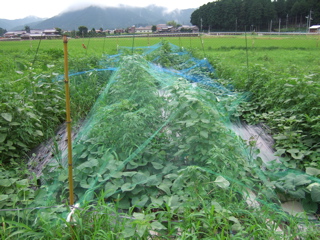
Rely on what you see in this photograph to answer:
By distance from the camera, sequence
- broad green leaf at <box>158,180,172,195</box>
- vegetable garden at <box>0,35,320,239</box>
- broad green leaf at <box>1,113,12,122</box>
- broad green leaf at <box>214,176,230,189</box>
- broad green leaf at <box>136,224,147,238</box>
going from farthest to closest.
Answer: broad green leaf at <box>1,113,12,122</box> < broad green leaf at <box>158,180,172,195</box> < broad green leaf at <box>214,176,230,189</box> < vegetable garden at <box>0,35,320,239</box> < broad green leaf at <box>136,224,147,238</box>

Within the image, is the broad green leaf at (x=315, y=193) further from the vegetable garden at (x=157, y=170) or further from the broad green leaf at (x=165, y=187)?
the broad green leaf at (x=165, y=187)

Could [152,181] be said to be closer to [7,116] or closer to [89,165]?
[89,165]

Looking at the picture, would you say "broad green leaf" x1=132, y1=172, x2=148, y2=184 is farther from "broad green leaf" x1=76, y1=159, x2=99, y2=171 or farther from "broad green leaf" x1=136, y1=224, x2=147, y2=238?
"broad green leaf" x1=136, y1=224, x2=147, y2=238

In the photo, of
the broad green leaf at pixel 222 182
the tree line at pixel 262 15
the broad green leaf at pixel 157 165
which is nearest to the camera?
the broad green leaf at pixel 222 182

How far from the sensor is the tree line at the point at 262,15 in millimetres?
25250

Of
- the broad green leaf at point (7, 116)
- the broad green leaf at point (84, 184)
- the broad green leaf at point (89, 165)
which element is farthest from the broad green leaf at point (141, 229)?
the broad green leaf at point (7, 116)

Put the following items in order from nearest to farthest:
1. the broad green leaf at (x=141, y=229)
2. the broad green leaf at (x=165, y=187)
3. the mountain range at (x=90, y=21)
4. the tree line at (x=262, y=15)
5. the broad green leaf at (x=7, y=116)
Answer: the broad green leaf at (x=141, y=229), the broad green leaf at (x=165, y=187), the broad green leaf at (x=7, y=116), the mountain range at (x=90, y=21), the tree line at (x=262, y=15)

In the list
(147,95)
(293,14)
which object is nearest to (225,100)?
(147,95)

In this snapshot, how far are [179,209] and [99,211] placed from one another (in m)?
0.49

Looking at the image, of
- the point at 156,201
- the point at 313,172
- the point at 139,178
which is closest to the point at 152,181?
the point at 139,178

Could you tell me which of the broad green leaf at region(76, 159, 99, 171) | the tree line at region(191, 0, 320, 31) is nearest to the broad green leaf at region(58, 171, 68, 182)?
the broad green leaf at region(76, 159, 99, 171)

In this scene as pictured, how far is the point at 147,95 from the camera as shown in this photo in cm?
282

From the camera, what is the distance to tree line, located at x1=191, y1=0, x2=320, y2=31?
2525 cm

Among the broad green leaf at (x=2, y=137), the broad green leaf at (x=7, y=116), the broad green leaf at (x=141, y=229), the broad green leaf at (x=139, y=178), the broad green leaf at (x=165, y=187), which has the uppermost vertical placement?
the broad green leaf at (x=7, y=116)
